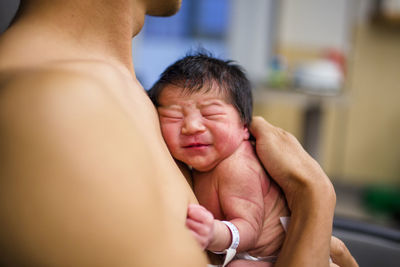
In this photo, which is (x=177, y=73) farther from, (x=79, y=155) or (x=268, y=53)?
(x=268, y=53)

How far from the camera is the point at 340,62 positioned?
391cm

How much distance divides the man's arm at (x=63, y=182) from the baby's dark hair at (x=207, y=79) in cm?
36

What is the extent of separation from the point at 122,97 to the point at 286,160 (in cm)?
42

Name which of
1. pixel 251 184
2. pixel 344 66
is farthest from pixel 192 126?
pixel 344 66

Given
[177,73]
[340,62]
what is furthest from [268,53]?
[177,73]

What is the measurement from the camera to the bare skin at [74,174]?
1.76ft

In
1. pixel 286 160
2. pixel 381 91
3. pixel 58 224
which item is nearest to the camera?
pixel 58 224

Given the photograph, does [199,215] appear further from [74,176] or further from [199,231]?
[74,176]

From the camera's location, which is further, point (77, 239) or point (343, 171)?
point (343, 171)

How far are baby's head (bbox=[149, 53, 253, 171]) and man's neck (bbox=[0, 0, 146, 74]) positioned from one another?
0.15 metres

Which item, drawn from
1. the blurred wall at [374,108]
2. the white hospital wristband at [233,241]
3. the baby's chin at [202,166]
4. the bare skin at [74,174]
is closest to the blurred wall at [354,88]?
the blurred wall at [374,108]

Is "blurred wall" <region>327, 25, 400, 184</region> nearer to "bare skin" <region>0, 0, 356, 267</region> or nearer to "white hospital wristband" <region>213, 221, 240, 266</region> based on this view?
"white hospital wristband" <region>213, 221, 240, 266</region>

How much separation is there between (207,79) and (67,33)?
0.33 meters

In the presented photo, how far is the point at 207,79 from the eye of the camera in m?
0.94
